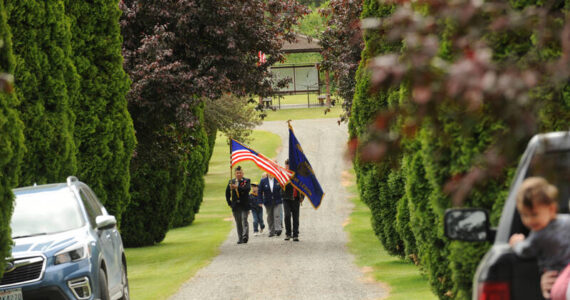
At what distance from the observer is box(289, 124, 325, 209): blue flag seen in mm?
25062

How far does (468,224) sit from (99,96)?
1576 cm

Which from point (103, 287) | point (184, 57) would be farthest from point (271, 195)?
point (103, 287)

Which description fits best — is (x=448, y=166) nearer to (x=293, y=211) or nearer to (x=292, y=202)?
(x=293, y=211)

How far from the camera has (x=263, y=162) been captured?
79.9 feet

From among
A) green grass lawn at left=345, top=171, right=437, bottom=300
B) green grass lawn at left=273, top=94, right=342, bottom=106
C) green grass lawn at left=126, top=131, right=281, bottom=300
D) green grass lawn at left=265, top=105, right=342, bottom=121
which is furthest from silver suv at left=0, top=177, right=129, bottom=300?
green grass lawn at left=273, top=94, right=342, bottom=106

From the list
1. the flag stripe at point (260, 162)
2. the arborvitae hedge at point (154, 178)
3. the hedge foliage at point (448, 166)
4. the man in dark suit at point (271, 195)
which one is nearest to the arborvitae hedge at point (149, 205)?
the arborvitae hedge at point (154, 178)

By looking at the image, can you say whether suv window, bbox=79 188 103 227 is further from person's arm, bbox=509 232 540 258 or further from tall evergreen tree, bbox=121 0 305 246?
tall evergreen tree, bbox=121 0 305 246

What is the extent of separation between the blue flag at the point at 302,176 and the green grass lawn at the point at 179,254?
2746mm

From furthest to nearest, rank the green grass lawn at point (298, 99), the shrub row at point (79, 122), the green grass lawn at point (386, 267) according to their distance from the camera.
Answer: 1. the green grass lawn at point (298, 99)
2. the green grass lawn at point (386, 267)
3. the shrub row at point (79, 122)

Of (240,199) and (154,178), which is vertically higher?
(154,178)

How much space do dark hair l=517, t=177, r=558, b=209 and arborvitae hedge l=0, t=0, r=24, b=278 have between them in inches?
256

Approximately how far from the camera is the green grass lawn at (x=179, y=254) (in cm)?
1822

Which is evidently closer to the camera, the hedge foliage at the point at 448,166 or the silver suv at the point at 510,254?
the silver suv at the point at 510,254

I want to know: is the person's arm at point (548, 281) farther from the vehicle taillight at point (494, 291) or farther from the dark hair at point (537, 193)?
the dark hair at point (537, 193)
